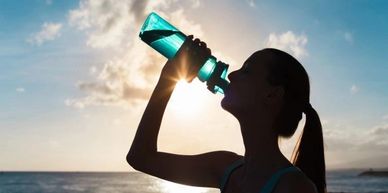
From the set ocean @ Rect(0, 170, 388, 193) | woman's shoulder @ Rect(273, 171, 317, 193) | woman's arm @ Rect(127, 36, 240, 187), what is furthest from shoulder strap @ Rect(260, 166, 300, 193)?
ocean @ Rect(0, 170, 388, 193)

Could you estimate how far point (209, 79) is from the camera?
2900mm

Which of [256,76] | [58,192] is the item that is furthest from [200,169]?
[58,192]

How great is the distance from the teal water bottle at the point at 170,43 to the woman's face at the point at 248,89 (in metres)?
0.25

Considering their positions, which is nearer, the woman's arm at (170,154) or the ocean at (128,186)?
the woman's arm at (170,154)

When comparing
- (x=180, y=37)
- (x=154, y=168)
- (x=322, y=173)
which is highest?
(x=180, y=37)

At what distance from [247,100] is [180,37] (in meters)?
0.74

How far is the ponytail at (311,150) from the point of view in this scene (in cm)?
245

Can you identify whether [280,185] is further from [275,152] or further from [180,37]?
[180,37]

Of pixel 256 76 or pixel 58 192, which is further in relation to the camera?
pixel 58 192

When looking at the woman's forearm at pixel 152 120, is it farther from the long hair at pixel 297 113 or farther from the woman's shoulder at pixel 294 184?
the woman's shoulder at pixel 294 184

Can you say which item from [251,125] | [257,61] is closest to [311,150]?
[251,125]

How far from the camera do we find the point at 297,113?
8.39ft

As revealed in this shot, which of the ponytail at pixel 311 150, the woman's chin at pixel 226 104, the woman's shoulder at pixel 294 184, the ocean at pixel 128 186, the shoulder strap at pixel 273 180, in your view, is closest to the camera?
Result: the woman's shoulder at pixel 294 184

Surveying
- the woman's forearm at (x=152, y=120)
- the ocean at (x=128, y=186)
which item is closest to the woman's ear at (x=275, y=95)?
the woman's forearm at (x=152, y=120)
